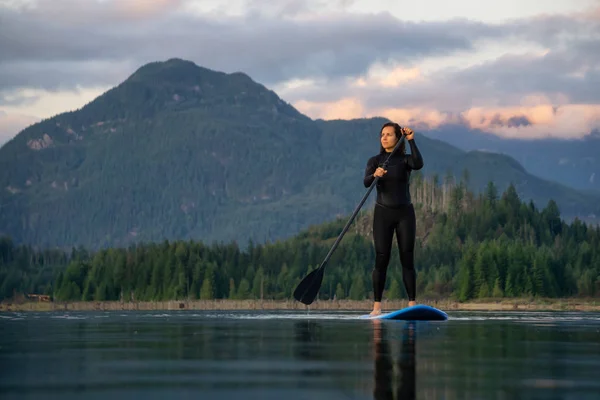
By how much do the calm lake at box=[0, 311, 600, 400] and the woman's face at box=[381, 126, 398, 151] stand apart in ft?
Result: 27.7

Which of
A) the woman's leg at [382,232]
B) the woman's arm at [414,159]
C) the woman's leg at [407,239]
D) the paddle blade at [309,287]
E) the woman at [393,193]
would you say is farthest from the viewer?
the paddle blade at [309,287]

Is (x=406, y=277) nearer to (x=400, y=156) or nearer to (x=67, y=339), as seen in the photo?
(x=400, y=156)

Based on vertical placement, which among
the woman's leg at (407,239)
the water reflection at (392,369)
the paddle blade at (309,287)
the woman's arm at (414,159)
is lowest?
the water reflection at (392,369)

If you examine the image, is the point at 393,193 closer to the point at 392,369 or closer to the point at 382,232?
the point at 382,232

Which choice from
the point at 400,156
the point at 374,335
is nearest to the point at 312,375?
the point at 374,335

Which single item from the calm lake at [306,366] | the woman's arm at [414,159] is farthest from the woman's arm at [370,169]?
the calm lake at [306,366]

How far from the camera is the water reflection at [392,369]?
47.8 ft

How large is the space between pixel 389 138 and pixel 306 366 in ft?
56.1

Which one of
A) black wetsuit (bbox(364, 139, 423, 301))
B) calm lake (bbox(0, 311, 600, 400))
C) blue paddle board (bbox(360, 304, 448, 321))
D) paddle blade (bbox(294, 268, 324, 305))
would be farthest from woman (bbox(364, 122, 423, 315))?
calm lake (bbox(0, 311, 600, 400))

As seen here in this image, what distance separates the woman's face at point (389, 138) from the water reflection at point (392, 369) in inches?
407

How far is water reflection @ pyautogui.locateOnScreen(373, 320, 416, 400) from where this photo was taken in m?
14.6

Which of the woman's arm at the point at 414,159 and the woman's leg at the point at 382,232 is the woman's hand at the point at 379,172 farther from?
the woman's leg at the point at 382,232

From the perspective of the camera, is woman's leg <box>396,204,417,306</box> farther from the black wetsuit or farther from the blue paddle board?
the blue paddle board

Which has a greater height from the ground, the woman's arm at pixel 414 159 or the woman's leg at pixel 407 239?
the woman's arm at pixel 414 159
